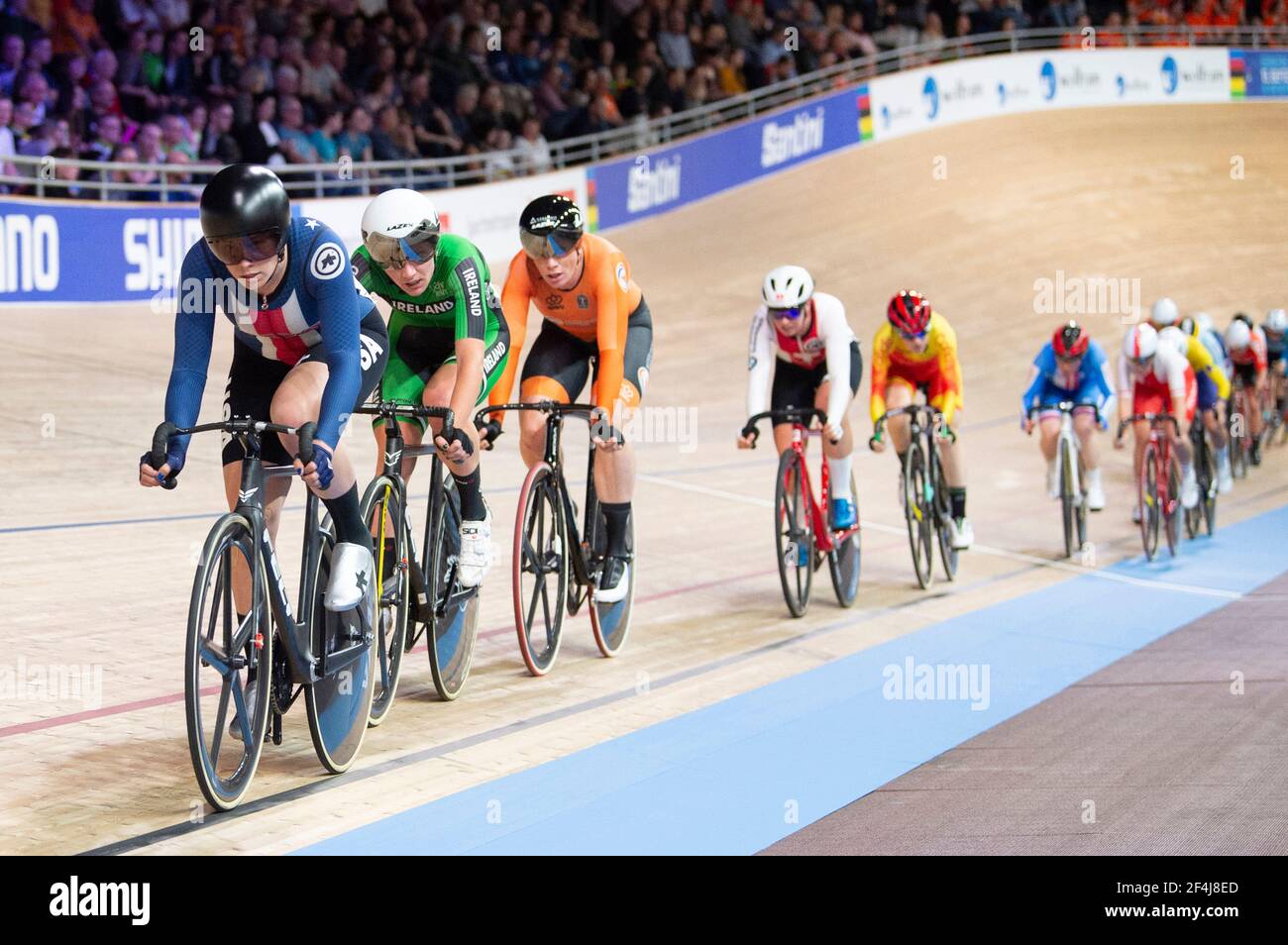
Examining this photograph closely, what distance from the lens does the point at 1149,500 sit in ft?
23.2

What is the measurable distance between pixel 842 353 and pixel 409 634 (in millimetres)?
2172

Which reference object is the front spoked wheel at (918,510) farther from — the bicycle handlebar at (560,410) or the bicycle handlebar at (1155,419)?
the bicycle handlebar at (560,410)

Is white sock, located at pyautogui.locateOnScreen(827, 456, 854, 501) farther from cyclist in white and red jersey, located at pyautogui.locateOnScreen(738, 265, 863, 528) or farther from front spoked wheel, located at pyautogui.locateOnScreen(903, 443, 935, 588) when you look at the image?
front spoked wheel, located at pyautogui.locateOnScreen(903, 443, 935, 588)

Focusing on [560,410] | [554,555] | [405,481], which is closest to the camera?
[405,481]

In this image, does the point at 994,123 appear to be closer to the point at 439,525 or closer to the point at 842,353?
the point at 842,353

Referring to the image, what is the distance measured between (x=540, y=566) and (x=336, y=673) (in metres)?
1.13

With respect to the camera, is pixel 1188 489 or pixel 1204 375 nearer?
pixel 1188 489

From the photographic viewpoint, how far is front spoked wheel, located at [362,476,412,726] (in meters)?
3.34

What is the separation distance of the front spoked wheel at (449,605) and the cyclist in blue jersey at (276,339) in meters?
0.61

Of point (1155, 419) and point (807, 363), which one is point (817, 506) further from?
point (1155, 419)

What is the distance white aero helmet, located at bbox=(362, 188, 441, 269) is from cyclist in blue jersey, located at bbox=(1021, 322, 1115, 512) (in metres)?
4.12

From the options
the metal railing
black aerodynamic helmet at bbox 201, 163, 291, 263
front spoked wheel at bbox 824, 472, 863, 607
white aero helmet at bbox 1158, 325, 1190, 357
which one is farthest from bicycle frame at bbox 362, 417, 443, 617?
the metal railing

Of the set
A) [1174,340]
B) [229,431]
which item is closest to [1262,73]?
[1174,340]

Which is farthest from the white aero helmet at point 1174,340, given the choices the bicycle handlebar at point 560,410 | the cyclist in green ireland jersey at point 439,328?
the cyclist in green ireland jersey at point 439,328
